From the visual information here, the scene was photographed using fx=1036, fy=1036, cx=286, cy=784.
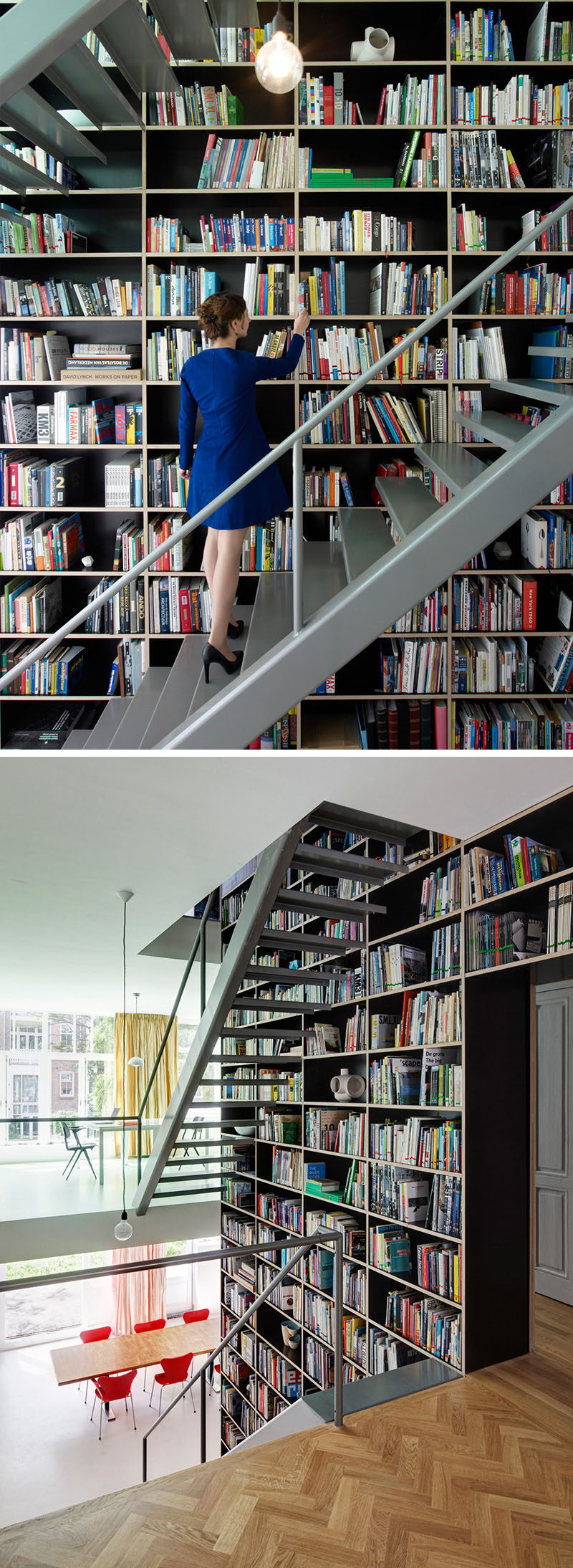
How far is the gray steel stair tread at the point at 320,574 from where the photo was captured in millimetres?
3229

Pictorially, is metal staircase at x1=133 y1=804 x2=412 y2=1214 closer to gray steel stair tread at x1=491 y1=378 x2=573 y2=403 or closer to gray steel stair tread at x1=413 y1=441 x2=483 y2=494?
gray steel stair tread at x1=413 y1=441 x2=483 y2=494

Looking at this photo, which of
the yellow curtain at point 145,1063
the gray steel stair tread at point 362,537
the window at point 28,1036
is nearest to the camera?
the gray steel stair tread at point 362,537

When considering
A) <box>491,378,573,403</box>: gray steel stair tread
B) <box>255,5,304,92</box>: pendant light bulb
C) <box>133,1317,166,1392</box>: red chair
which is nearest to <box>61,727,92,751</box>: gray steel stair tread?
<box>491,378,573,403</box>: gray steel stair tread

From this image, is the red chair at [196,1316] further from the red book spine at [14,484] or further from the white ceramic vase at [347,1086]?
the red book spine at [14,484]

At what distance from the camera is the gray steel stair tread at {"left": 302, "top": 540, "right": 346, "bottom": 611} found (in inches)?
127

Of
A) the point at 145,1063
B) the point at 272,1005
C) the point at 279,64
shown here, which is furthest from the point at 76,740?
the point at 145,1063

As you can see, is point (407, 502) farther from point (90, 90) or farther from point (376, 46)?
point (376, 46)

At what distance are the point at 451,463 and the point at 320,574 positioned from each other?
0.57m

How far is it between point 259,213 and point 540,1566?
15.6 feet

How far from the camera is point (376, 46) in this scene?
13.4 feet

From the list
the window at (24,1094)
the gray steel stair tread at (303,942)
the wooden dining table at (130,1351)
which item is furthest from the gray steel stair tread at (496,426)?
the window at (24,1094)

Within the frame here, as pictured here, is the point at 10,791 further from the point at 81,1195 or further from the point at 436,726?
the point at 81,1195

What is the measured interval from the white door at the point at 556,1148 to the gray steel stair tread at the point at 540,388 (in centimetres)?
306

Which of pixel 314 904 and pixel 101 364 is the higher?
pixel 101 364
